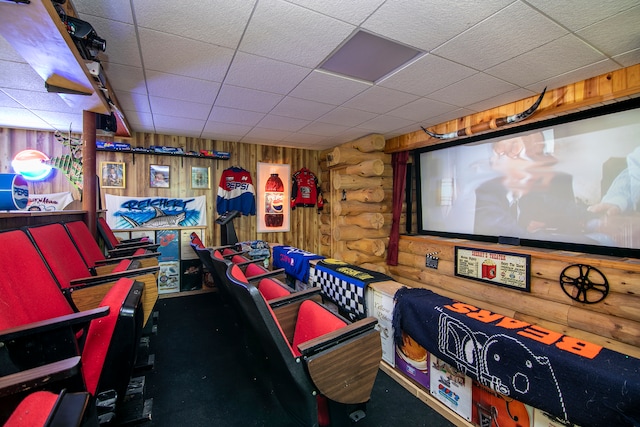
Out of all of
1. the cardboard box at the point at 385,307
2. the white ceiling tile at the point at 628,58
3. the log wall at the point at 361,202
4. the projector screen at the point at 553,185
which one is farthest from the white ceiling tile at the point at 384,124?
the cardboard box at the point at 385,307

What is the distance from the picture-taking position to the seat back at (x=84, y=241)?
2.24m

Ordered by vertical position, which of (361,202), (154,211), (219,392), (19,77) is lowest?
(219,392)

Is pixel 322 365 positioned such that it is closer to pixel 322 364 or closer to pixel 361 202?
pixel 322 364

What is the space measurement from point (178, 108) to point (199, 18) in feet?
6.00

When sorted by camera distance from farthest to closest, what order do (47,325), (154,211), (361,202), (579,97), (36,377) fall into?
Answer: 1. (361,202)
2. (154,211)
3. (579,97)
4. (47,325)
5. (36,377)

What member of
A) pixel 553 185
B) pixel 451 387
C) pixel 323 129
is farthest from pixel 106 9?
pixel 553 185

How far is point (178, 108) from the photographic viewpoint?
127 inches

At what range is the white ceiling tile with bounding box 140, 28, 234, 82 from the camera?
1.89 meters

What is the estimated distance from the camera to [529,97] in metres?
2.90

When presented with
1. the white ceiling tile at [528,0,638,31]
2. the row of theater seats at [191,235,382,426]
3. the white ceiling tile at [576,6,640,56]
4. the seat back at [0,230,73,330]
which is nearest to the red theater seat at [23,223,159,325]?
the seat back at [0,230,73,330]

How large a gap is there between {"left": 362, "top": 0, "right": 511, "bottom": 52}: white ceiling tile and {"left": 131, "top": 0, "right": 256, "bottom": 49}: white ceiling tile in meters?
0.80

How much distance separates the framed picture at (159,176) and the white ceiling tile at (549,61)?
457cm

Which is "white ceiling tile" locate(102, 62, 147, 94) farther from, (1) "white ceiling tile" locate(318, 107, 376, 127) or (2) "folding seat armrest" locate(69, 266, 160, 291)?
(1) "white ceiling tile" locate(318, 107, 376, 127)

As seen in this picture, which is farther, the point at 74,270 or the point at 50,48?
the point at 74,270
